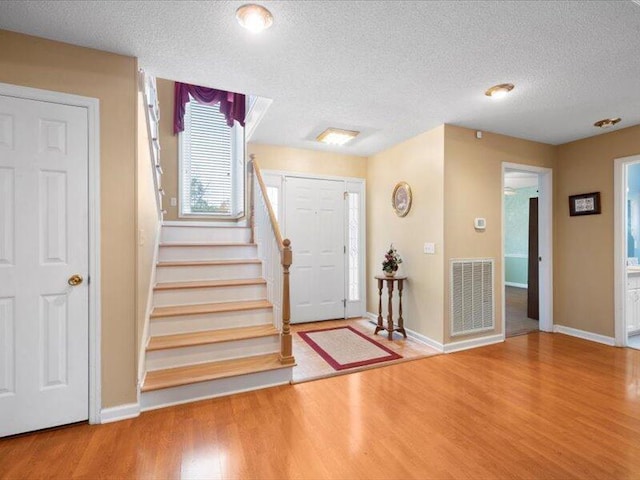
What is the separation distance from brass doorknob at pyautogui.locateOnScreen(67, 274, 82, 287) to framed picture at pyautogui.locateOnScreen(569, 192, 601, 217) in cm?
532

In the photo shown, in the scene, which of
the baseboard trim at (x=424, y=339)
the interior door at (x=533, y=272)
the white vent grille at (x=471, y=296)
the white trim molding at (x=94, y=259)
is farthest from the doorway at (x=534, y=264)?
the white trim molding at (x=94, y=259)

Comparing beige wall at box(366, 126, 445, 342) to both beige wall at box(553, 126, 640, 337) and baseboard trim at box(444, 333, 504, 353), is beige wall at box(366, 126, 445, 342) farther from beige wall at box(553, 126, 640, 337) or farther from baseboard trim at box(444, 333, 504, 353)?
beige wall at box(553, 126, 640, 337)

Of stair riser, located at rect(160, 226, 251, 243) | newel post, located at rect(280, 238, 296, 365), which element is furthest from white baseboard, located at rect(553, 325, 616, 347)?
stair riser, located at rect(160, 226, 251, 243)

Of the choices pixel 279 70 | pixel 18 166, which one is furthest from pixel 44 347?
pixel 279 70

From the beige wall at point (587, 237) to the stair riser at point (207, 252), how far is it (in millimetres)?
4113

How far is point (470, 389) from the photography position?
2.57m

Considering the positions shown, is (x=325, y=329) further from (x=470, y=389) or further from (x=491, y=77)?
(x=491, y=77)

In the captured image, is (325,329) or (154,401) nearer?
(154,401)

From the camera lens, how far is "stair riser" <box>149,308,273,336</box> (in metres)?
2.67

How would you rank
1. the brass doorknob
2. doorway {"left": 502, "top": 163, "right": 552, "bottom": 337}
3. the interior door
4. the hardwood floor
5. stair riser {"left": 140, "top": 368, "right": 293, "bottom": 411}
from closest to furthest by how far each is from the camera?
the hardwood floor → the brass doorknob → stair riser {"left": 140, "top": 368, "right": 293, "bottom": 411} → doorway {"left": 502, "top": 163, "right": 552, "bottom": 337} → the interior door

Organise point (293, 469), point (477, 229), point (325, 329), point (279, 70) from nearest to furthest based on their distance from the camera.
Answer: point (293, 469)
point (279, 70)
point (477, 229)
point (325, 329)

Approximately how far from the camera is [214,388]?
2.42m

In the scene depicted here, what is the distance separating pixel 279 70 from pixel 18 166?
1849 mm

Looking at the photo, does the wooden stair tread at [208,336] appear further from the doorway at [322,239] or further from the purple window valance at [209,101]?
the purple window valance at [209,101]
